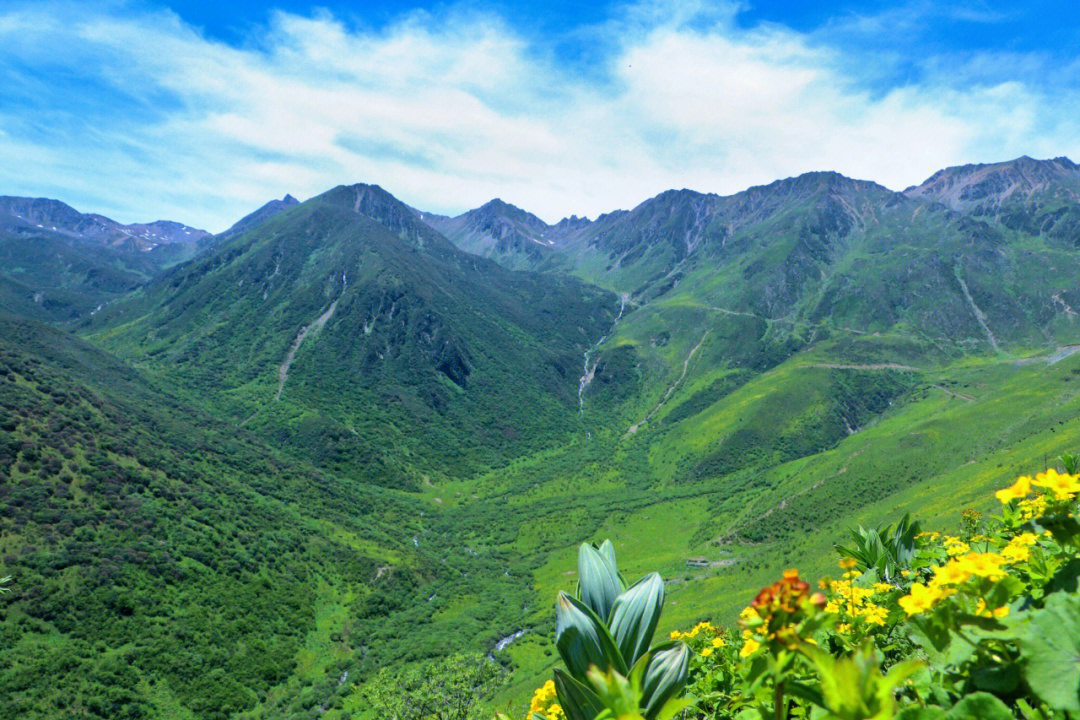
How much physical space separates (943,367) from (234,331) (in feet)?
674

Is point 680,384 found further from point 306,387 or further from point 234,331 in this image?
point 234,331

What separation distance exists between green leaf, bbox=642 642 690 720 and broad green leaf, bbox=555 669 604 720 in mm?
384

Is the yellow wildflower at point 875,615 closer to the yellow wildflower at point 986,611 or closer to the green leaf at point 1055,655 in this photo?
the yellow wildflower at point 986,611

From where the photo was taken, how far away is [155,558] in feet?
156

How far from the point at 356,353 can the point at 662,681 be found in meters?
154

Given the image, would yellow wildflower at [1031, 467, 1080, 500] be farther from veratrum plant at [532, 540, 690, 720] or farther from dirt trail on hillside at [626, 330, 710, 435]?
dirt trail on hillside at [626, 330, 710, 435]

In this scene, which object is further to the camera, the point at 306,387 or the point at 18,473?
the point at 306,387

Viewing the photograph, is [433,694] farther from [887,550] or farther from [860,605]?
[860,605]

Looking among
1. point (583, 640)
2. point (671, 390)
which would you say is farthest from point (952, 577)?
point (671, 390)

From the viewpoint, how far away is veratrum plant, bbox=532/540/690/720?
3.58 m

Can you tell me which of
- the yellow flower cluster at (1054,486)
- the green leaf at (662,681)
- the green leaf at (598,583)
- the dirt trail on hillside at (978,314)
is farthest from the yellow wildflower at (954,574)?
the dirt trail on hillside at (978,314)

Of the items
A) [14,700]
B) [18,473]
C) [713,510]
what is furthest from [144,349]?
[713,510]

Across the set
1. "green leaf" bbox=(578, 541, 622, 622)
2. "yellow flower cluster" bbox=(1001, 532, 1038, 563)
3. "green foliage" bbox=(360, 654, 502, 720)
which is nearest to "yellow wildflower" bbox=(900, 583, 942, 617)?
"yellow flower cluster" bbox=(1001, 532, 1038, 563)

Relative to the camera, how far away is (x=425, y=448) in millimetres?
122812
